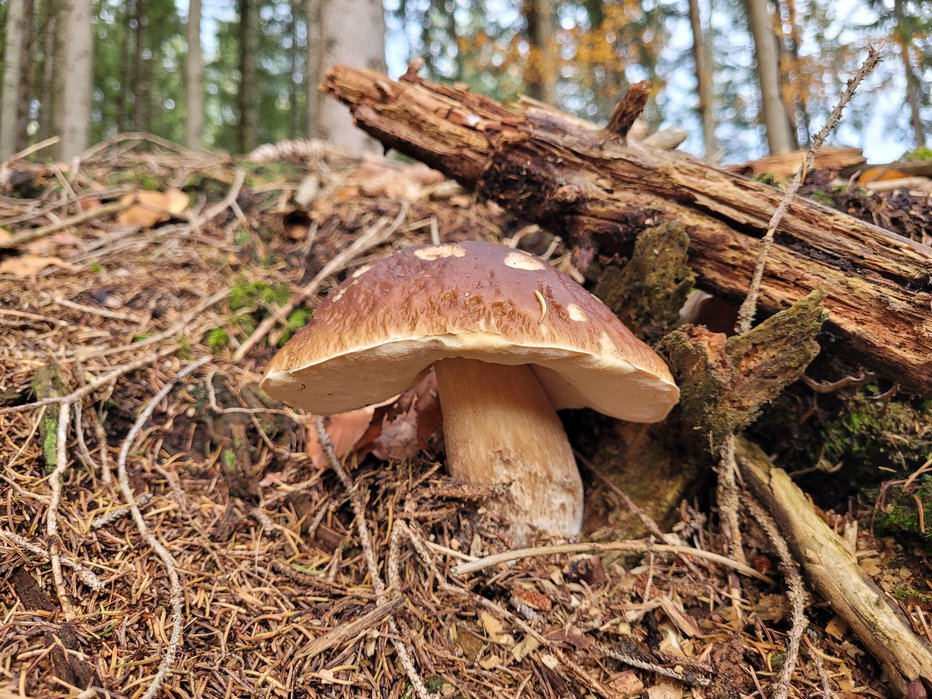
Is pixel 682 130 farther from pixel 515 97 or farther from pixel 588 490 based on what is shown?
→ pixel 588 490

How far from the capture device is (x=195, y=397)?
223 cm

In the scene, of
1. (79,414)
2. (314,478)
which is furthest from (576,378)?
(79,414)

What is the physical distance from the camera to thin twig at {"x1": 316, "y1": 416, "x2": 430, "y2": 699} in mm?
1374

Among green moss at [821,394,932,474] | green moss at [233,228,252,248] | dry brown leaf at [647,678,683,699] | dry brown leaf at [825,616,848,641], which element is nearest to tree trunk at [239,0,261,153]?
green moss at [233,228,252,248]

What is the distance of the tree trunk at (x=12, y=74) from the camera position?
673 centimetres

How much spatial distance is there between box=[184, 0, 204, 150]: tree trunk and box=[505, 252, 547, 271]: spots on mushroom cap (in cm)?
944

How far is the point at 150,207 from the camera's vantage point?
340 centimetres

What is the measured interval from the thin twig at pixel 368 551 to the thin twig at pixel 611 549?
24 centimetres

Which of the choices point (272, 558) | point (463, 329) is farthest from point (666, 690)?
point (272, 558)

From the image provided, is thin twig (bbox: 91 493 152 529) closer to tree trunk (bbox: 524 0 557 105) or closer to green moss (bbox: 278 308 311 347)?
green moss (bbox: 278 308 311 347)

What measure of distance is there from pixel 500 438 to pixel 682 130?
7.93 ft

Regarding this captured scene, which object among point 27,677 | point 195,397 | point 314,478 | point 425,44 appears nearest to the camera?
point 27,677

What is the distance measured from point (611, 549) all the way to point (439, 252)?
111cm

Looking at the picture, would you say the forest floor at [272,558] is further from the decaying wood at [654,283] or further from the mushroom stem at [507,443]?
the decaying wood at [654,283]
